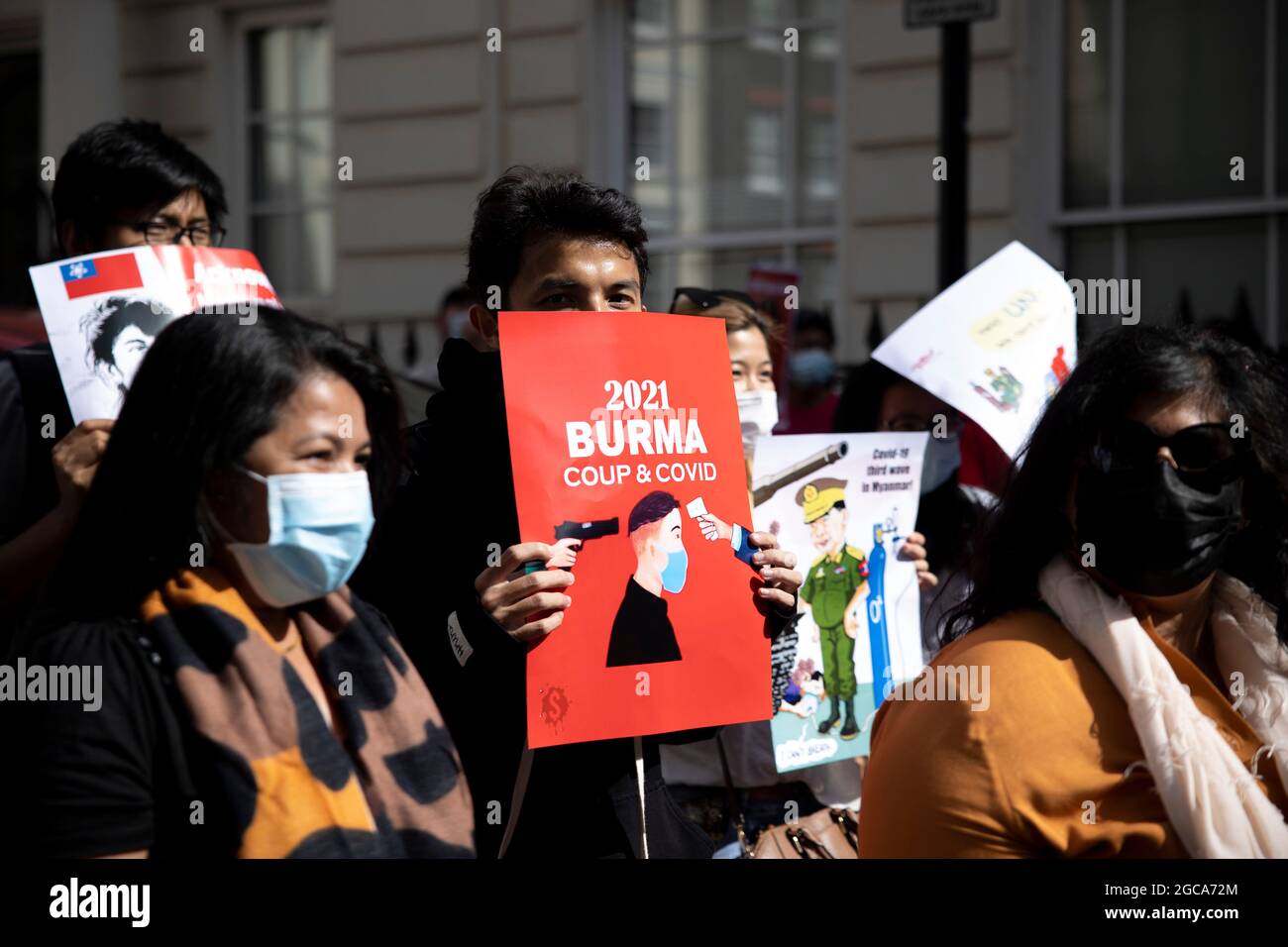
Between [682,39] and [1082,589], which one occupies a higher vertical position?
[682,39]

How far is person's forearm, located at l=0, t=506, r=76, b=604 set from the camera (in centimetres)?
287

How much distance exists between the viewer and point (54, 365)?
3.14m

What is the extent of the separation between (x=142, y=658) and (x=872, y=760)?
109 cm

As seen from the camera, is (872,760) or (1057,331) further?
(1057,331)

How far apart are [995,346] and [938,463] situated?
531mm

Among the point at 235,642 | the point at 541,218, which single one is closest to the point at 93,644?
the point at 235,642

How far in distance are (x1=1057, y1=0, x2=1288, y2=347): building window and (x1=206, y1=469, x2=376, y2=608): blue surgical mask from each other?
262 inches

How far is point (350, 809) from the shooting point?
216 centimetres

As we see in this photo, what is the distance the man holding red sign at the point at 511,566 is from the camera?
2.36 metres

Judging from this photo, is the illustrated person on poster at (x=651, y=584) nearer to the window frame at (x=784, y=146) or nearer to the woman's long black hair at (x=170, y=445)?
the woman's long black hair at (x=170, y=445)

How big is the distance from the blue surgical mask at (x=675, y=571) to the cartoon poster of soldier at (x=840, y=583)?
0.85m

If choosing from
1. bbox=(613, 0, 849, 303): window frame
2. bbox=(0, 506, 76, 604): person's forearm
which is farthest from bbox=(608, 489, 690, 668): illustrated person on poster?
bbox=(613, 0, 849, 303): window frame
